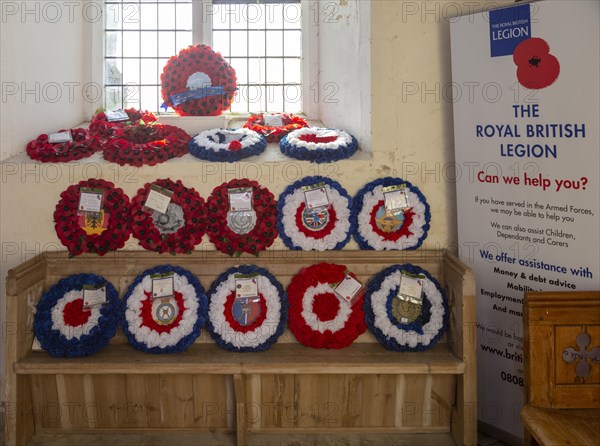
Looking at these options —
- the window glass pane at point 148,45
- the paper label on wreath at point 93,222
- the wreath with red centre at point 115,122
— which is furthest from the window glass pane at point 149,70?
the paper label on wreath at point 93,222

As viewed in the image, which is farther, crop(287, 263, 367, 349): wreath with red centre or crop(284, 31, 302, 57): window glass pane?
crop(284, 31, 302, 57): window glass pane

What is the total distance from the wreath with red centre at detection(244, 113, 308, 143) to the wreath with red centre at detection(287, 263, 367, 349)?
853mm

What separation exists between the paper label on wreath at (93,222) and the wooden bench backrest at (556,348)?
1924mm

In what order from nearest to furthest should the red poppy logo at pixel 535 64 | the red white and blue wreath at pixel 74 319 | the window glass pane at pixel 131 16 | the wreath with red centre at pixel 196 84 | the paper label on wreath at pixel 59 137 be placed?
the red poppy logo at pixel 535 64 → the red white and blue wreath at pixel 74 319 → the paper label on wreath at pixel 59 137 → the wreath with red centre at pixel 196 84 → the window glass pane at pixel 131 16

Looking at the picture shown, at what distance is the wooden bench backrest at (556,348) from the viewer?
1.94m

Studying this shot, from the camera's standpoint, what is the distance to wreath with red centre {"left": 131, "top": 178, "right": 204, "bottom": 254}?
272cm

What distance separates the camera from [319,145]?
2795 mm

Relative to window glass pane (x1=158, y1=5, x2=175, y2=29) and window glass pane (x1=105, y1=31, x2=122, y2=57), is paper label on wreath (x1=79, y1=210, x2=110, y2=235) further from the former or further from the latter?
window glass pane (x1=158, y1=5, x2=175, y2=29)

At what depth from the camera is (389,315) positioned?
2.60 metres

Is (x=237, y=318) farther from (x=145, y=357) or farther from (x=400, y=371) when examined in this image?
(x=400, y=371)

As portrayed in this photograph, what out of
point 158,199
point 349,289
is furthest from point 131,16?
point 349,289

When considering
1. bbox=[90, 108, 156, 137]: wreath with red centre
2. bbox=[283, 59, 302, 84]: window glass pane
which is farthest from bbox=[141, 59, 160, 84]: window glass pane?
bbox=[283, 59, 302, 84]: window glass pane

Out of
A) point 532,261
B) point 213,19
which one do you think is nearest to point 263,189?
point 532,261

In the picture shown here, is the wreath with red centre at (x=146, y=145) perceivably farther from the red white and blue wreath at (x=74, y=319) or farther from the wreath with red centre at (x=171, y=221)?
the red white and blue wreath at (x=74, y=319)
